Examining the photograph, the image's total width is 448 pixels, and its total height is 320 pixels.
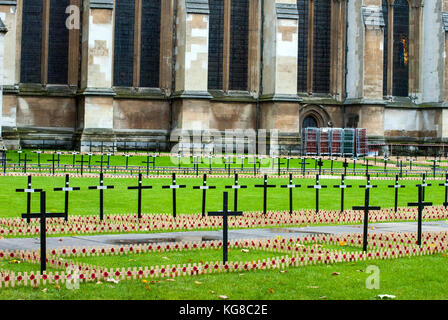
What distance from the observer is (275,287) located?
404 inches

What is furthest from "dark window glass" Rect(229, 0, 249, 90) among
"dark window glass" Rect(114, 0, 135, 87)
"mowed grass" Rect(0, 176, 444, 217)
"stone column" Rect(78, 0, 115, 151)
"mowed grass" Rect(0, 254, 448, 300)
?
"mowed grass" Rect(0, 254, 448, 300)

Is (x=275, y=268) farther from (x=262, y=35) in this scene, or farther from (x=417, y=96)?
(x=417, y=96)

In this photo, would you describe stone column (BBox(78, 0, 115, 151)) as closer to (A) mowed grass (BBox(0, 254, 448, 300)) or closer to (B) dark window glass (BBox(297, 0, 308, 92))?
(B) dark window glass (BBox(297, 0, 308, 92))

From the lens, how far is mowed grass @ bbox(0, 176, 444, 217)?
20.0m

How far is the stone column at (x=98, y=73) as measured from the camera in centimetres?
4331

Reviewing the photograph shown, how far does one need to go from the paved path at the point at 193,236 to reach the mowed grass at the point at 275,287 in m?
3.15

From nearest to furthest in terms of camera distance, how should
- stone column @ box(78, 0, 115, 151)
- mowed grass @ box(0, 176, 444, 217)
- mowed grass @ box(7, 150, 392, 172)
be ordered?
1. mowed grass @ box(0, 176, 444, 217)
2. mowed grass @ box(7, 150, 392, 172)
3. stone column @ box(78, 0, 115, 151)

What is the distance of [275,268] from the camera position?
11703 millimetres

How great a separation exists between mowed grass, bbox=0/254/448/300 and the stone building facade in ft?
108

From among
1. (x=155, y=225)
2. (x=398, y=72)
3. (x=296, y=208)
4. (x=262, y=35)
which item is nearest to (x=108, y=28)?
(x=262, y=35)

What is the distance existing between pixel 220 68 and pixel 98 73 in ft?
28.0

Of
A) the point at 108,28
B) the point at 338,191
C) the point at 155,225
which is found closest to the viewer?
the point at 155,225

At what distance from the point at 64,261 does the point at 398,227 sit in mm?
8021

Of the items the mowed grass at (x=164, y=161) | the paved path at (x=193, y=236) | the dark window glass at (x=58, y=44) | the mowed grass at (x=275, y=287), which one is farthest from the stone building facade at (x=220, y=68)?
the mowed grass at (x=275, y=287)
